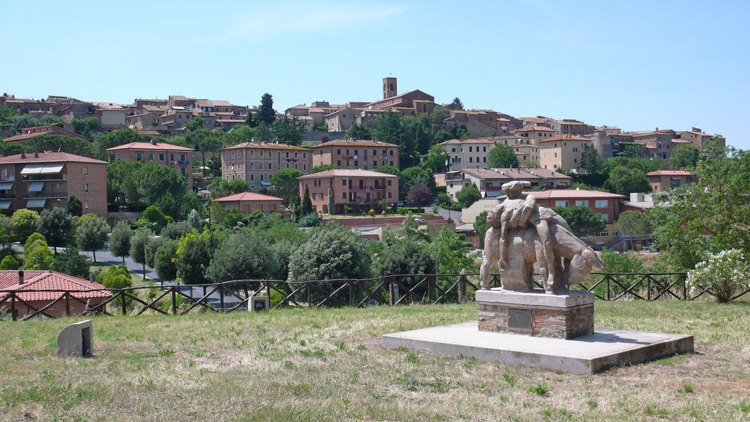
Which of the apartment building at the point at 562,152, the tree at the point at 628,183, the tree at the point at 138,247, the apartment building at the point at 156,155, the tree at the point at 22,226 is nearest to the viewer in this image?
the tree at the point at 138,247

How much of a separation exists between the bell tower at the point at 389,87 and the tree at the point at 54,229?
115 meters

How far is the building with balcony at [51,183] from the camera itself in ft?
232

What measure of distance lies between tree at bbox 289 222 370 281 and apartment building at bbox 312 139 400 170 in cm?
7091

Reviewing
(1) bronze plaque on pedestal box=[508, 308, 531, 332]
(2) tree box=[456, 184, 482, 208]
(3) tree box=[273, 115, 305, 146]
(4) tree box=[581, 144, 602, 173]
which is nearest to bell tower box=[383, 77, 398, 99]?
(3) tree box=[273, 115, 305, 146]

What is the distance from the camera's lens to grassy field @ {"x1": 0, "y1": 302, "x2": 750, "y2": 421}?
7543 mm

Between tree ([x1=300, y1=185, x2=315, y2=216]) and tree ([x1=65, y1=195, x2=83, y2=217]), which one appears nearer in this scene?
tree ([x1=65, y1=195, x2=83, y2=217])

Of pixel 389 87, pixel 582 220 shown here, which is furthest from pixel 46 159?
pixel 389 87

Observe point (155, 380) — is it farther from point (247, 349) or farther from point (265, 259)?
point (265, 259)

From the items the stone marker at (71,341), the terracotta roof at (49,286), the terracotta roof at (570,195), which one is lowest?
the terracotta roof at (49,286)

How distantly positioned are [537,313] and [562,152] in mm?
108365

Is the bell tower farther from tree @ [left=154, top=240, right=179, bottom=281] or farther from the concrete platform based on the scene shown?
the concrete platform

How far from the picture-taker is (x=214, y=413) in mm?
7500

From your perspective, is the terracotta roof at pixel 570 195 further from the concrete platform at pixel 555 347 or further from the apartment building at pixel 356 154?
the concrete platform at pixel 555 347

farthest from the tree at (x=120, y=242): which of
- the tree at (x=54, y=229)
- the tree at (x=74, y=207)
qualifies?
the tree at (x=74, y=207)
